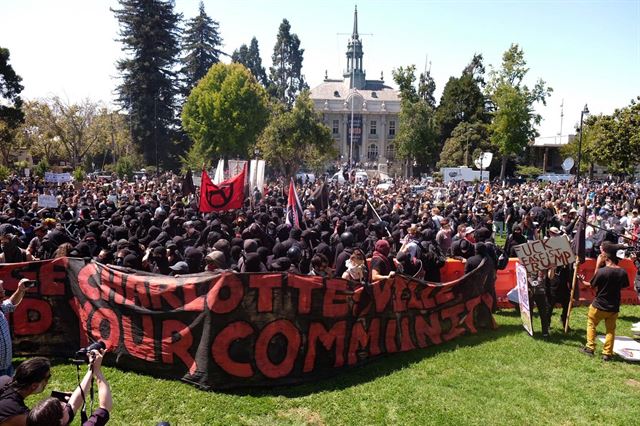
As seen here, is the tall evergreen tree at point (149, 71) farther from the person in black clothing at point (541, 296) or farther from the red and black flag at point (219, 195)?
the person in black clothing at point (541, 296)

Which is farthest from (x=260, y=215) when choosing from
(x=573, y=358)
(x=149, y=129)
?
(x=149, y=129)

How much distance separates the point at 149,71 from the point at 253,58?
146 ft

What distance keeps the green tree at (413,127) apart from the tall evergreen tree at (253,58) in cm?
3872

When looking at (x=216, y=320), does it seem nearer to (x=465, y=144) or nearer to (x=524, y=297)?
(x=524, y=297)

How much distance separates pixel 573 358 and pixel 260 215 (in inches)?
350

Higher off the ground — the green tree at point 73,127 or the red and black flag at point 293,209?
the green tree at point 73,127

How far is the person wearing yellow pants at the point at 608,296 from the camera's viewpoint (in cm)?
753

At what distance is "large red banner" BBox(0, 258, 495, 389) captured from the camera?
6.46 m

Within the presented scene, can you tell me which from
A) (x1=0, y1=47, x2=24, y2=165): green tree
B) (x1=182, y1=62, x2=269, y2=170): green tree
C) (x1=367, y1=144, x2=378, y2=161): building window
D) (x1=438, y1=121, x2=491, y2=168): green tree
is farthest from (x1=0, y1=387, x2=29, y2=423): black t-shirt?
(x1=367, y1=144, x2=378, y2=161): building window

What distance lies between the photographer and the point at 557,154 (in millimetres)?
69625

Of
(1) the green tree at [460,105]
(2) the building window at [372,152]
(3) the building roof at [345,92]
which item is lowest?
(2) the building window at [372,152]

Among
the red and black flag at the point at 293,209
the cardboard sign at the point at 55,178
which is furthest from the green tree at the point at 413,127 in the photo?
the red and black flag at the point at 293,209

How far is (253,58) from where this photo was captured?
313ft

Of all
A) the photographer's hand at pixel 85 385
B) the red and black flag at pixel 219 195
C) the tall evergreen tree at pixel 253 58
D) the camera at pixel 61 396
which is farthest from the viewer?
the tall evergreen tree at pixel 253 58
